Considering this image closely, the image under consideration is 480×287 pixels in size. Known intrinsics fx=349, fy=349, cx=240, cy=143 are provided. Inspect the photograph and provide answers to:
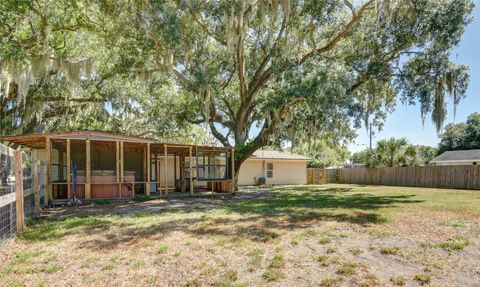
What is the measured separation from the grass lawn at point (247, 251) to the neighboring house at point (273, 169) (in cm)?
1601

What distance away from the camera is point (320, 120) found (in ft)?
45.9

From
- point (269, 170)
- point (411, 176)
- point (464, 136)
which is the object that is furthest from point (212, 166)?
point (464, 136)

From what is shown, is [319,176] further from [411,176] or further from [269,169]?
[411,176]

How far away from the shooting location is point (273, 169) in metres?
25.5

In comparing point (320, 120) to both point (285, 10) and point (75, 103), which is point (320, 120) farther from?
point (75, 103)

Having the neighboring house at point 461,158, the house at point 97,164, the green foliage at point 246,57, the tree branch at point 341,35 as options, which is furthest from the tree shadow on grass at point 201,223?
the neighboring house at point 461,158

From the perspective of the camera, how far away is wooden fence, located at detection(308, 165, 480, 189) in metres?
18.5

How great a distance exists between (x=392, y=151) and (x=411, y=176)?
2.97 meters

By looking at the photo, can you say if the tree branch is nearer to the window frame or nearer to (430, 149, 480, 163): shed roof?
the window frame

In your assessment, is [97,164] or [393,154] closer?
[97,164]

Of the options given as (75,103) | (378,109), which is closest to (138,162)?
(75,103)

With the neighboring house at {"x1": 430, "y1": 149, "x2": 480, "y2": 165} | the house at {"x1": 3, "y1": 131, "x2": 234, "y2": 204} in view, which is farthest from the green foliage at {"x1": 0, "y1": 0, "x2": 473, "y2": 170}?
the neighboring house at {"x1": 430, "y1": 149, "x2": 480, "y2": 165}

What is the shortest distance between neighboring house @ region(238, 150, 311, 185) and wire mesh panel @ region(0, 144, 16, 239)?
1777 cm

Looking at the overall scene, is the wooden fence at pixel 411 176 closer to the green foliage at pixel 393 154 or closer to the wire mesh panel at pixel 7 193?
the green foliage at pixel 393 154
